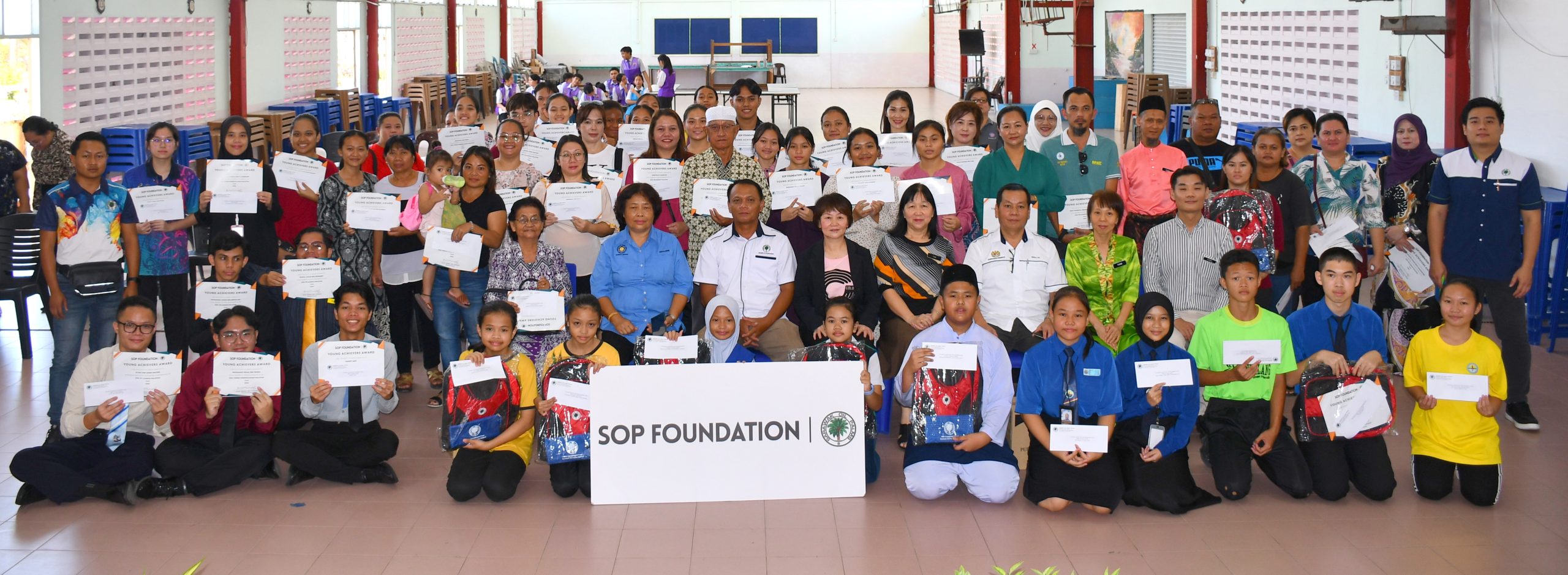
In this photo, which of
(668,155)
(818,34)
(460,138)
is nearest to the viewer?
(668,155)

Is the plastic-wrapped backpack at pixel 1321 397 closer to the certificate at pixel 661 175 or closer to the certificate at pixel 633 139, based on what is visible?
the certificate at pixel 661 175

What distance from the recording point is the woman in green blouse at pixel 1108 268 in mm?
5844

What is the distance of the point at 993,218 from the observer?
629 centimetres

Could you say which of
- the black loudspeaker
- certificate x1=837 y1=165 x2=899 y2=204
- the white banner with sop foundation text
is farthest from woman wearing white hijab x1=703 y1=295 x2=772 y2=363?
the black loudspeaker

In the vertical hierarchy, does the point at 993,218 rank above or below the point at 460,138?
below

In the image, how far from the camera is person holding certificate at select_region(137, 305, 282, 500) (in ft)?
17.2

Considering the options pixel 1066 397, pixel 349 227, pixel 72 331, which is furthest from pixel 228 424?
pixel 1066 397

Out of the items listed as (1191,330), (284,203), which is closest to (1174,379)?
(1191,330)

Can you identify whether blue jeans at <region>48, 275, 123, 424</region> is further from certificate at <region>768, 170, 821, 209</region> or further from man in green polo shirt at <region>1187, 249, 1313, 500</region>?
man in green polo shirt at <region>1187, 249, 1313, 500</region>

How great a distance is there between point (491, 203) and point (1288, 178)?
424cm

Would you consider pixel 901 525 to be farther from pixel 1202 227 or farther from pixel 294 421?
pixel 294 421

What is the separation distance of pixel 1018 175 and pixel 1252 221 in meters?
1.25

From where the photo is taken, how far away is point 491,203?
665 cm

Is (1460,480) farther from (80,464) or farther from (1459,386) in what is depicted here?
(80,464)
